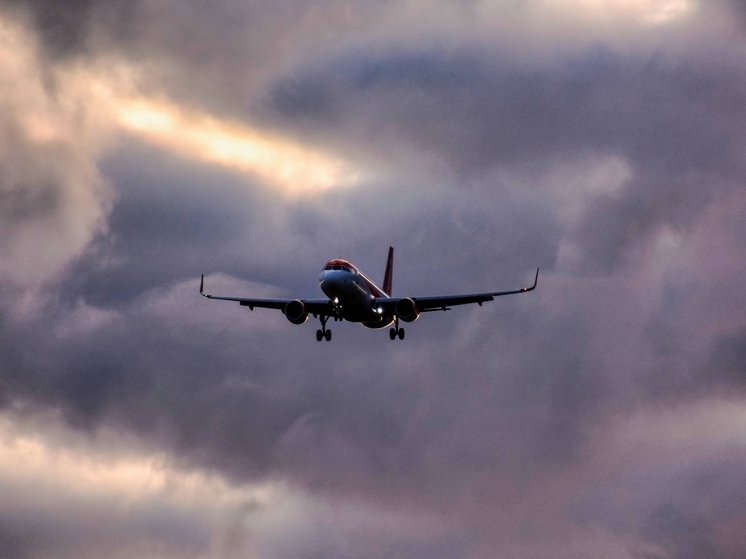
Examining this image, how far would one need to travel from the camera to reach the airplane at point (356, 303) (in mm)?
100562

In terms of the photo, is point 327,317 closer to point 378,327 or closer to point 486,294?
point 378,327

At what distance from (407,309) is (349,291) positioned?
25.5 feet

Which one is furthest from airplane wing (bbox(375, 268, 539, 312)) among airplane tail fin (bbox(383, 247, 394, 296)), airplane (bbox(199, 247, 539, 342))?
airplane tail fin (bbox(383, 247, 394, 296))

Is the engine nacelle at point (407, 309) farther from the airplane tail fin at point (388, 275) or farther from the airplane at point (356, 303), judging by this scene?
the airplane tail fin at point (388, 275)

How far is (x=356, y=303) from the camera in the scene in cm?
10256

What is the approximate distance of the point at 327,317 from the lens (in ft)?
360

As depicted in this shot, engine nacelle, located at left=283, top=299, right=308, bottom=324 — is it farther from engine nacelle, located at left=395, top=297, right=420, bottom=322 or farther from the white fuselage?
engine nacelle, located at left=395, top=297, right=420, bottom=322

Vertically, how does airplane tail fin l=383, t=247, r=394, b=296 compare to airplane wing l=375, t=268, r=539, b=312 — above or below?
above

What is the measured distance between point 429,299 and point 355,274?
8652 mm

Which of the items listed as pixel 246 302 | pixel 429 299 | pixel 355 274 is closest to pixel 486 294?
pixel 429 299

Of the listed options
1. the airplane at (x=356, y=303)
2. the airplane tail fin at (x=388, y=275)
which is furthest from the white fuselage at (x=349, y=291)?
the airplane tail fin at (x=388, y=275)

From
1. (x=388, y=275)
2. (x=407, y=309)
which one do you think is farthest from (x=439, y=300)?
(x=388, y=275)

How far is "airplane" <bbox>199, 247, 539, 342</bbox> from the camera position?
3959 inches

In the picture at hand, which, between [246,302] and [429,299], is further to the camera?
[246,302]
